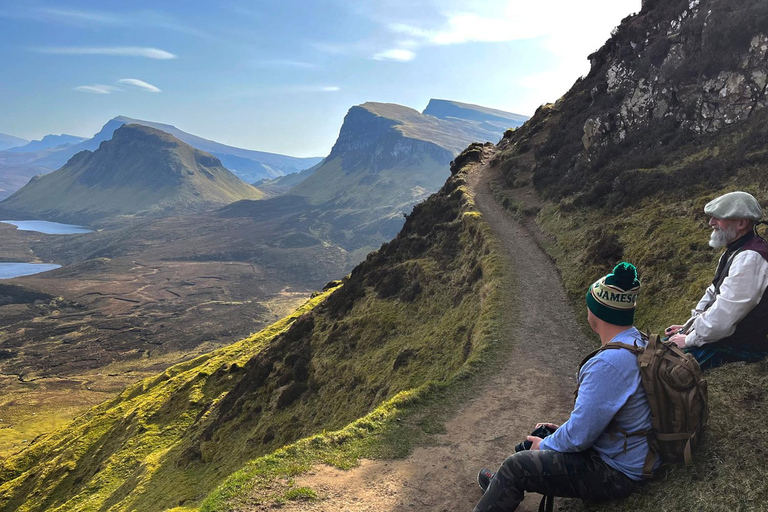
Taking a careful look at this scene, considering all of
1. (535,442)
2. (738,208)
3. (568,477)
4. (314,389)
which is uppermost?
(738,208)

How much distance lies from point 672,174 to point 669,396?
2873 cm

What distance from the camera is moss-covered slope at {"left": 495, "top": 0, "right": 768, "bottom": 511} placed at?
598 cm

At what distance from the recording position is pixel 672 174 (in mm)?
27234

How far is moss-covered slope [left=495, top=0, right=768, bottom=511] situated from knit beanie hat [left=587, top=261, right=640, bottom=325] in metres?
2.68

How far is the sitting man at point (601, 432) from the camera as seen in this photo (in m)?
4.77

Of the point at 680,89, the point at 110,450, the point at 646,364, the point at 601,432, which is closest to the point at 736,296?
the point at 646,364

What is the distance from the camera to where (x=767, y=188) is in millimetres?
19625

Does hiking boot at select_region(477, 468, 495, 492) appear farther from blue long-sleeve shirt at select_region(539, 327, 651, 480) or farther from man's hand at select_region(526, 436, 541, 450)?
blue long-sleeve shirt at select_region(539, 327, 651, 480)

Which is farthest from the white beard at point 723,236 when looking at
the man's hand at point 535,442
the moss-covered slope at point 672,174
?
the man's hand at point 535,442

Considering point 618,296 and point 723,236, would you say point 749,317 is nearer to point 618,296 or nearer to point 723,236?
point 723,236

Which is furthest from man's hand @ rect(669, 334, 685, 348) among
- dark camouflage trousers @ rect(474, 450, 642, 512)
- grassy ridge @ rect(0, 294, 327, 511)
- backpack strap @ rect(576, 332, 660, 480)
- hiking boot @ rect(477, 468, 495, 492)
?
grassy ridge @ rect(0, 294, 327, 511)

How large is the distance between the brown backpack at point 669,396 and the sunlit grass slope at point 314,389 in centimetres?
814

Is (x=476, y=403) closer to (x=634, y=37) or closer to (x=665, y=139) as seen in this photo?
(x=665, y=139)

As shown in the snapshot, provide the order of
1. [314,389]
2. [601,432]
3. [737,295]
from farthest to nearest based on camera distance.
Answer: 1. [314,389]
2. [737,295]
3. [601,432]
